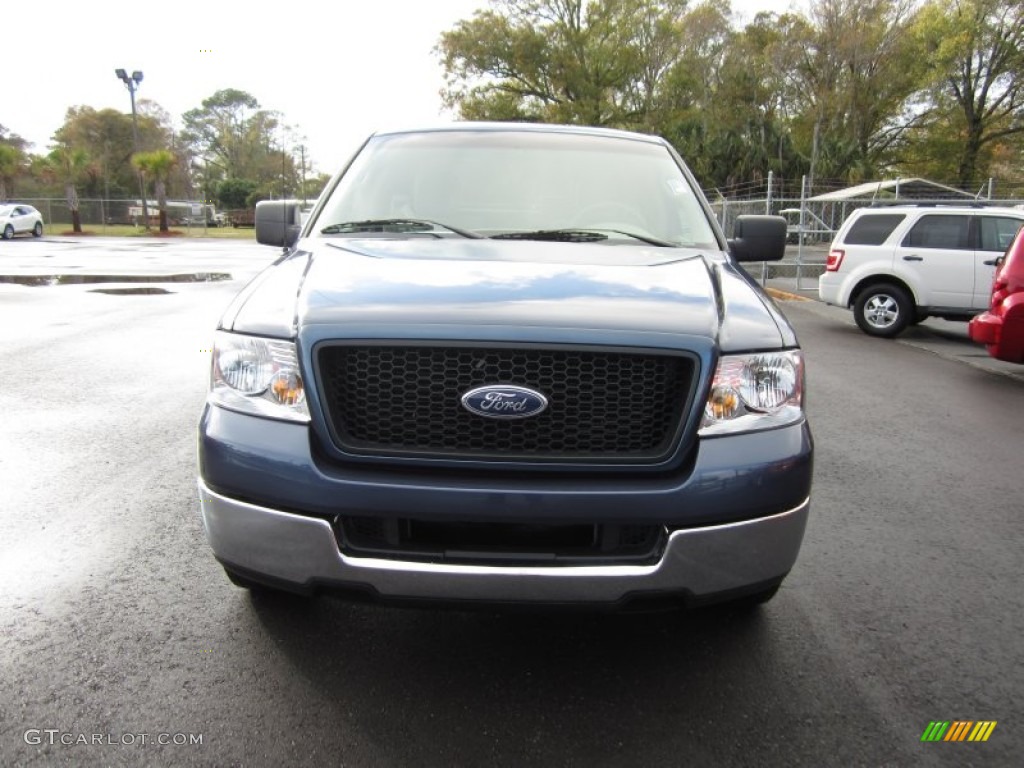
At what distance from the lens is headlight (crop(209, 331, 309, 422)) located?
7.79 feet

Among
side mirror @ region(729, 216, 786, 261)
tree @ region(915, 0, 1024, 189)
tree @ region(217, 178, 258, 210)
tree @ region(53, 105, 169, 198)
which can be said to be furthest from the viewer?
tree @ region(217, 178, 258, 210)

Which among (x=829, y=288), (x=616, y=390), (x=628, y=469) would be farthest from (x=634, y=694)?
(x=829, y=288)

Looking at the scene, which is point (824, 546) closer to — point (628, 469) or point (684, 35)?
point (628, 469)

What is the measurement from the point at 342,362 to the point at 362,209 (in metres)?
1.48

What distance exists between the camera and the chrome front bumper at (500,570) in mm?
2223

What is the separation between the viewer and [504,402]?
2301 millimetres

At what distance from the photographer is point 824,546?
3.82m

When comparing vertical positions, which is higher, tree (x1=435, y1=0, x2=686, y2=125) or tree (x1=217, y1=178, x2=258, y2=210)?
tree (x1=435, y1=0, x2=686, y2=125)

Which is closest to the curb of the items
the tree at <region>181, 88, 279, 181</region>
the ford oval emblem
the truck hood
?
the truck hood

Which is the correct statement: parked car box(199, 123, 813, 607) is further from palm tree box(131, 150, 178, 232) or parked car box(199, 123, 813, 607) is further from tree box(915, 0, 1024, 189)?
palm tree box(131, 150, 178, 232)

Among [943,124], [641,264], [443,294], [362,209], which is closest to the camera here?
[443,294]

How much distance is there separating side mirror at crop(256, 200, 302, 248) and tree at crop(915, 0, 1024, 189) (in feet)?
142

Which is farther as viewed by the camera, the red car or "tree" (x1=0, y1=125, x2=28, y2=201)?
"tree" (x1=0, y1=125, x2=28, y2=201)

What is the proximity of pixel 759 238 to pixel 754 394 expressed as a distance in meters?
1.77
